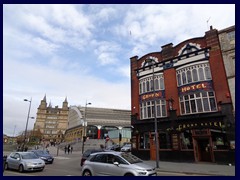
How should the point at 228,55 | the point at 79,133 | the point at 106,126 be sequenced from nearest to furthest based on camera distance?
the point at 228,55 < the point at 106,126 < the point at 79,133

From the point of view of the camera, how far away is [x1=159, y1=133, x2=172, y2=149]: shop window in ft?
72.1

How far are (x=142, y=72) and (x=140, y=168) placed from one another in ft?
62.4

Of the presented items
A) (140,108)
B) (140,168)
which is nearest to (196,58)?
(140,108)

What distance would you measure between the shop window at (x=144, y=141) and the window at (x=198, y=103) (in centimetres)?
549

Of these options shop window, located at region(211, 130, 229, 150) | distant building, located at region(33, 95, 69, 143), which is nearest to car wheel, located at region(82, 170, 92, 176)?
shop window, located at region(211, 130, 229, 150)

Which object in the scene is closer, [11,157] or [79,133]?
[11,157]

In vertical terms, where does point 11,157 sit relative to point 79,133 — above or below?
below

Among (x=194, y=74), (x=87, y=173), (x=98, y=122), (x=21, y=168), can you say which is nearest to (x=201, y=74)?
(x=194, y=74)

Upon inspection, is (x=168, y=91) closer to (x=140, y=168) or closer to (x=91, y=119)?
(x=140, y=168)

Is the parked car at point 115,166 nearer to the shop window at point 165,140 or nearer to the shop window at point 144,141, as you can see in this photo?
the shop window at point 165,140

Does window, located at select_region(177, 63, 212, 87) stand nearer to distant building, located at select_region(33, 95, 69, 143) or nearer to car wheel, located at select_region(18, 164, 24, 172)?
car wheel, located at select_region(18, 164, 24, 172)

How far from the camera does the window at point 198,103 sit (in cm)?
2036

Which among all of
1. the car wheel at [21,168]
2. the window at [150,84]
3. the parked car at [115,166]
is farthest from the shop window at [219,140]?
the car wheel at [21,168]

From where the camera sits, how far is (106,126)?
7650 cm
